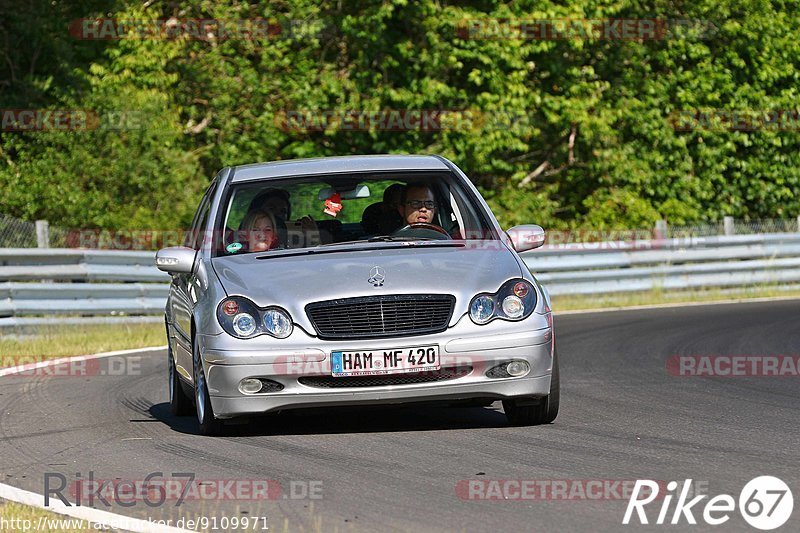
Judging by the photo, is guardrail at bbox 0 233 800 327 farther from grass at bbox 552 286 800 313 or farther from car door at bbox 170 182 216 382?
car door at bbox 170 182 216 382

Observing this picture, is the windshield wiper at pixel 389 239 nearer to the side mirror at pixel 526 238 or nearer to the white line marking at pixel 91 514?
the side mirror at pixel 526 238

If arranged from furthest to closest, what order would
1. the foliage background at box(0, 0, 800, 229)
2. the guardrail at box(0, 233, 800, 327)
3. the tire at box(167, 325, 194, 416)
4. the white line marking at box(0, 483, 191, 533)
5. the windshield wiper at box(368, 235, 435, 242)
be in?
the foliage background at box(0, 0, 800, 229), the guardrail at box(0, 233, 800, 327), the tire at box(167, 325, 194, 416), the windshield wiper at box(368, 235, 435, 242), the white line marking at box(0, 483, 191, 533)

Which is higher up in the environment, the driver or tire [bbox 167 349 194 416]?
the driver

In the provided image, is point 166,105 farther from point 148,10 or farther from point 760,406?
point 760,406

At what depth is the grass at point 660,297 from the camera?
73.6 feet

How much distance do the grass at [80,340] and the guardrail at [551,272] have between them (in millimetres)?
141

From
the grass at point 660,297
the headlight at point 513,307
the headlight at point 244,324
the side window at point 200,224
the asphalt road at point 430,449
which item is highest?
the side window at point 200,224

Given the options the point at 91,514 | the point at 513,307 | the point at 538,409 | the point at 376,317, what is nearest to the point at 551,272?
the point at 538,409

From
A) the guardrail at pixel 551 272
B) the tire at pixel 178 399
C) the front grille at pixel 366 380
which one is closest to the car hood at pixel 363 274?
the front grille at pixel 366 380

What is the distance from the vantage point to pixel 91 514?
6262 mm

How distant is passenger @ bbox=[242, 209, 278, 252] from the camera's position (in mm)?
9336

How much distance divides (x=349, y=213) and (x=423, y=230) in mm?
491

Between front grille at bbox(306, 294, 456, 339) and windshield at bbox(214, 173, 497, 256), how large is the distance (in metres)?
1.02

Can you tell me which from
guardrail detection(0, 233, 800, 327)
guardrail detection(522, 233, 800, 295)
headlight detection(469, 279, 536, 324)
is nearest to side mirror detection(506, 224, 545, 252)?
headlight detection(469, 279, 536, 324)
